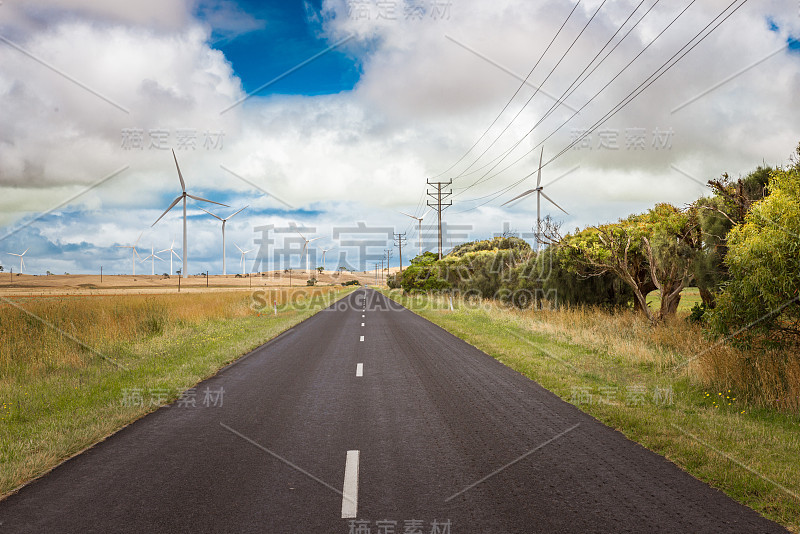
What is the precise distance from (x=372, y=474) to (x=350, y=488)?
426mm

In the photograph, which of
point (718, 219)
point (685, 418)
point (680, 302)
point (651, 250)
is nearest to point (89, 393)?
point (685, 418)

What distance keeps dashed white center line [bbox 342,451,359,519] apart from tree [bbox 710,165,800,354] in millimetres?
6820

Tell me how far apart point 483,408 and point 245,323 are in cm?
1867

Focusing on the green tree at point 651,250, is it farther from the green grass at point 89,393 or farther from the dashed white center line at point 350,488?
the dashed white center line at point 350,488

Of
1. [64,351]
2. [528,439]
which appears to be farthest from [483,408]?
[64,351]

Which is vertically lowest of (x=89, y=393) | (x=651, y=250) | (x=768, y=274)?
(x=89, y=393)

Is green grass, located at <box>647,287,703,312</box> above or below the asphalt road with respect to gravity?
above

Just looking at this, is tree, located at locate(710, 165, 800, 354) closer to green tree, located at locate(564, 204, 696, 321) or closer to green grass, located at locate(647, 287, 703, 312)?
green tree, located at locate(564, 204, 696, 321)

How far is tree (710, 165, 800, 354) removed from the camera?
757 centimetres

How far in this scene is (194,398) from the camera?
29.5 ft

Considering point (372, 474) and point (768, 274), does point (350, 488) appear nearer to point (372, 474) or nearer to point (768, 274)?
point (372, 474)

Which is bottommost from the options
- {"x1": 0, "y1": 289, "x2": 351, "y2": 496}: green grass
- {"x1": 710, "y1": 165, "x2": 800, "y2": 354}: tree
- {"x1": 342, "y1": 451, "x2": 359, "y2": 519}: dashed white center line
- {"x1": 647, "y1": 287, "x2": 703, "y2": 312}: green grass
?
{"x1": 0, "y1": 289, "x2": 351, "y2": 496}: green grass

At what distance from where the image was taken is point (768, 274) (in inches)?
303

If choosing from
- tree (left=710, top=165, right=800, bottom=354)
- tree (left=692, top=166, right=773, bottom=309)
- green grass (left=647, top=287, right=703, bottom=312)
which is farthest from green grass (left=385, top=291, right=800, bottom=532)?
green grass (left=647, top=287, right=703, bottom=312)
